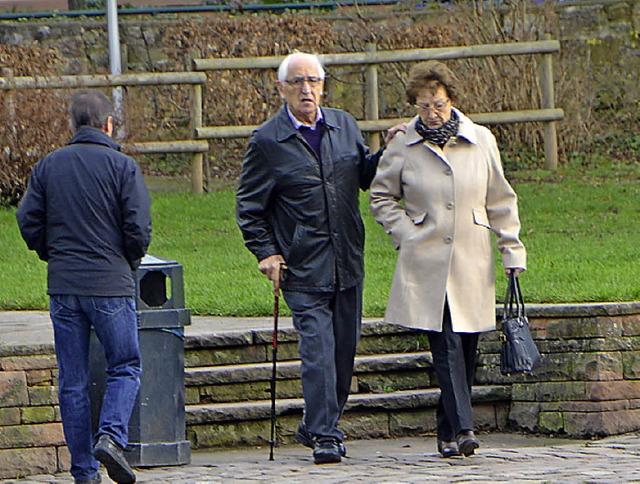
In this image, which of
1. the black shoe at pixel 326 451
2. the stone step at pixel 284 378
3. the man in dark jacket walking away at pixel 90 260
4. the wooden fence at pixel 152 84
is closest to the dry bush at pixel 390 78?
the wooden fence at pixel 152 84

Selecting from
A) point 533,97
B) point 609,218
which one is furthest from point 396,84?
point 609,218

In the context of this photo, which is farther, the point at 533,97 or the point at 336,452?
the point at 533,97

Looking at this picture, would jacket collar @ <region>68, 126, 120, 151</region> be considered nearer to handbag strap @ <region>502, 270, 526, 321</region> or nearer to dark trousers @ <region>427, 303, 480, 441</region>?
dark trousers @ <region>427, 303, 480, 441</region>

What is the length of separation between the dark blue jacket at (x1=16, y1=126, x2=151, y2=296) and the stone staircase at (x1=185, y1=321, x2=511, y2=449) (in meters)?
1.45

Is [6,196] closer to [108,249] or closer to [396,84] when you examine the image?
[396,84]

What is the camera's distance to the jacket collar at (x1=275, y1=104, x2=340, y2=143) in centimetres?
663

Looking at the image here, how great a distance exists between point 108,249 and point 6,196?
7.64 meters

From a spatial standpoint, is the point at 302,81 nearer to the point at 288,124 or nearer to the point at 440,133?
the point at 288,124

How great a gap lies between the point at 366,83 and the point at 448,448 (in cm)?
828

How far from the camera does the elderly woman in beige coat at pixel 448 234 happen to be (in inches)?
260

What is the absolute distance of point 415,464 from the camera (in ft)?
21.3

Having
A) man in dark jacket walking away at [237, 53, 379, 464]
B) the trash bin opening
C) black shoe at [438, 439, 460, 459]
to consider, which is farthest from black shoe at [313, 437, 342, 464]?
the trash bin opening

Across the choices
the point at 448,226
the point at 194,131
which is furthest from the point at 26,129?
the point at 448,226

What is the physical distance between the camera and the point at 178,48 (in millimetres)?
16719
